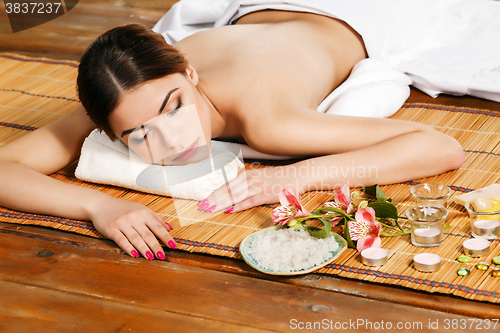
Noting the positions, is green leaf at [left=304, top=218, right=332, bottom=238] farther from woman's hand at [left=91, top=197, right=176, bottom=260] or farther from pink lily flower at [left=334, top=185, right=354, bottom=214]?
woman's hand at [left=91, top=197, right=176, bottom=260]

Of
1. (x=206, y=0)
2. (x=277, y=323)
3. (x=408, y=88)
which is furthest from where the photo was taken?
(x=206, y=0)

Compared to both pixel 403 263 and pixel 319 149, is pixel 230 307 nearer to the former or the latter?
pixel 403 263

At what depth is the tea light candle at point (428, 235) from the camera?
1.21m

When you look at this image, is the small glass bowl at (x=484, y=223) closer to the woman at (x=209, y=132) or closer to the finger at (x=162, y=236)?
the woman at (x=209, y=132)

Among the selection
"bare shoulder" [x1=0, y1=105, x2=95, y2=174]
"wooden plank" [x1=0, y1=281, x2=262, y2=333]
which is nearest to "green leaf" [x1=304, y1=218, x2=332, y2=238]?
"wooden plank" [x1=0, y1=281, x2=262, y2=333]

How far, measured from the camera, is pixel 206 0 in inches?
98.7

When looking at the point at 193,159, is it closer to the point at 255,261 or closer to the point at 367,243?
the point at 255,261

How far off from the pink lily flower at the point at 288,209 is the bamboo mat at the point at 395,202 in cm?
11

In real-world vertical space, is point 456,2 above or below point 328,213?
above

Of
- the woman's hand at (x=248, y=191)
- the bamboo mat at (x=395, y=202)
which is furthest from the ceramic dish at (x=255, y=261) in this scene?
the woman's hand at (x=248, y=191)

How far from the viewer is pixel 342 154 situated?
1.47 m

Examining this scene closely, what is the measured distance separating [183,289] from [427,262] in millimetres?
539

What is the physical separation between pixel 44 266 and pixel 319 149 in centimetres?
79

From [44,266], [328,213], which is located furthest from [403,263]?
[44,266]
